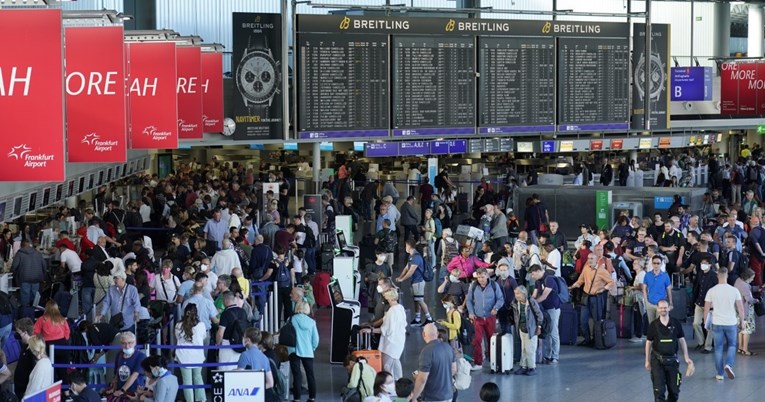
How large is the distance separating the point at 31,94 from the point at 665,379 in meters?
6.65

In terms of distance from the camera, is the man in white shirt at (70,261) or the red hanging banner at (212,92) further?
the red hanging banner at (212,92)

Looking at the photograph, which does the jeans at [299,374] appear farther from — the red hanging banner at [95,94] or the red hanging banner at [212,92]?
the red hanging banner at [212,92]

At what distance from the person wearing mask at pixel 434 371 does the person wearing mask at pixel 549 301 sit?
3691 millimetres

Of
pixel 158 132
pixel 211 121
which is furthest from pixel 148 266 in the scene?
pixel 211 121

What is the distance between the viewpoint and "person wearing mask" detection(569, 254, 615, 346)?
1734 centimetres

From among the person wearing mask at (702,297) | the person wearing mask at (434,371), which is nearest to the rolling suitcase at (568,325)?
the person wearing mask at (702,297)

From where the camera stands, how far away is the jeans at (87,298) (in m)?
16.9

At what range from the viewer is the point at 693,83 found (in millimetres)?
38219

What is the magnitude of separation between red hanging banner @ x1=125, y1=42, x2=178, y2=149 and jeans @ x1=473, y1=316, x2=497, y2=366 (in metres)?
5.41

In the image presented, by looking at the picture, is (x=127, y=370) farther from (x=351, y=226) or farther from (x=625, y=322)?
(x=351, y=226)

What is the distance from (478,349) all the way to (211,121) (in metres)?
10.5

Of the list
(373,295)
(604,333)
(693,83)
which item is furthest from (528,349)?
(693,83)

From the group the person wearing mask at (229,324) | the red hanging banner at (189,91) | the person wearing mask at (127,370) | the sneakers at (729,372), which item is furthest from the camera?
the red hanging banner at (189,91)

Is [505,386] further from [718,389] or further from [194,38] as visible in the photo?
[194,38]
